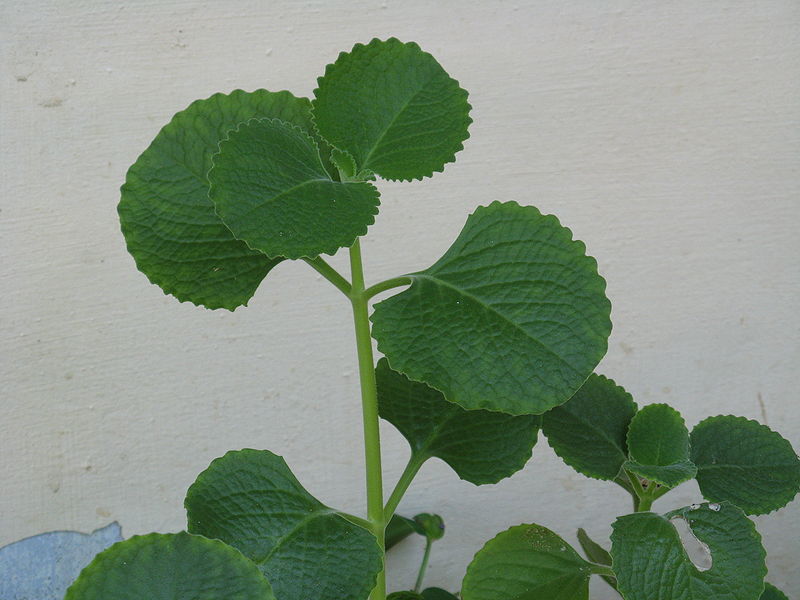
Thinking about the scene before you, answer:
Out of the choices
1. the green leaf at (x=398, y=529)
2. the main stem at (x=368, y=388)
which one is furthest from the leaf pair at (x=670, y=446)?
the green leaf at (x=398, y=529)

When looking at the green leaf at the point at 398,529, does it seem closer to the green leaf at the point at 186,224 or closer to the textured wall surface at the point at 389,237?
the textured wall surface at the point at 389,237

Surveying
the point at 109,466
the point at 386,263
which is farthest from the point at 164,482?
the point at 386,263

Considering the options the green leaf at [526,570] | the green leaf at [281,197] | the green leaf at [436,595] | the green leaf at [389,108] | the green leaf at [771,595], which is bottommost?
the green leaf at [436,595]

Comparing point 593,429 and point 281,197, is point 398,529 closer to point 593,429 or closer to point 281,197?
point 593,429

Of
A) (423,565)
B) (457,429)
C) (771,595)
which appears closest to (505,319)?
(457,429)

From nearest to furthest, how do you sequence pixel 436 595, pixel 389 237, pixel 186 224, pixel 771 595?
pixel 186 224
pixel 771 595
pixel 436 595
pixel 389 237

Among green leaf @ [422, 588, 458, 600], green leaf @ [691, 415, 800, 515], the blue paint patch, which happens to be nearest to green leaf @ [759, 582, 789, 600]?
green leaf @ [691, 415, 800, 515]

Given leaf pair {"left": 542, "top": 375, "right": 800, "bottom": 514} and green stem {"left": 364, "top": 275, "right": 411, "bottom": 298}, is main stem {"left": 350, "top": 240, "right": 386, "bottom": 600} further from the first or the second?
leaf pair {"left": 542, "top": 375, "right": 800, "bottom": 514}
